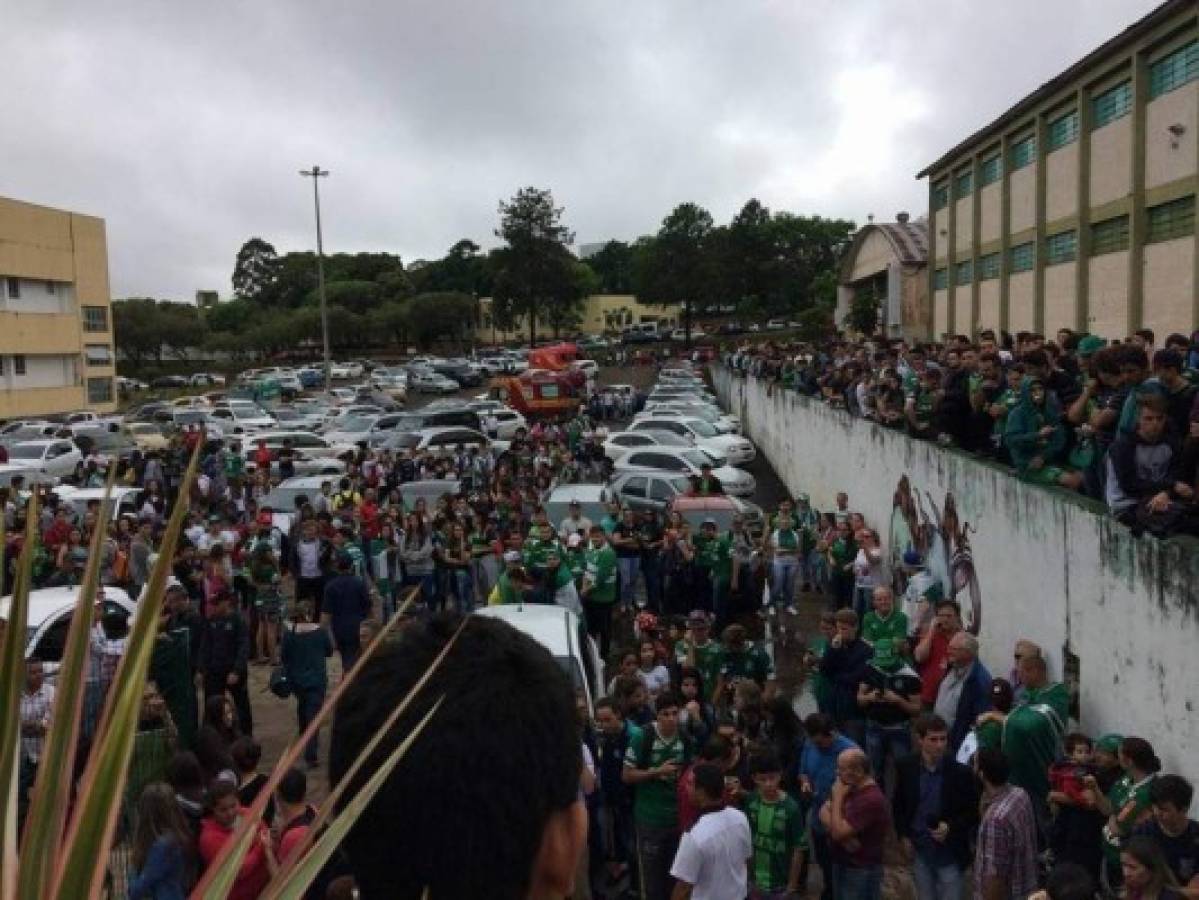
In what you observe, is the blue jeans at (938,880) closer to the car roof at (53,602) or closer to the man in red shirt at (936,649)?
the man in red shirt at (936,649)

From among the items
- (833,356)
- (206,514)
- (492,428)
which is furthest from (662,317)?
(206,514)

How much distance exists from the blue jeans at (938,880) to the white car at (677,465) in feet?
59.4

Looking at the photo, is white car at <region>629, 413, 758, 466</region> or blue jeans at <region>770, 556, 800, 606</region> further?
white car at <region>629, 413, 758, 466</region>

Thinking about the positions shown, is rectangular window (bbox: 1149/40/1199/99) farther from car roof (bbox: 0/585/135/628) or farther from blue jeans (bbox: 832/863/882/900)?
car roof (bbox: 0/585/135/628)

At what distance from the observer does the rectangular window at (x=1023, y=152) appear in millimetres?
28656

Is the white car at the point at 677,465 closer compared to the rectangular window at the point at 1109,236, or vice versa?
the rectangular window at the point at 1109,236

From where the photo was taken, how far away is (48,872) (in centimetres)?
145

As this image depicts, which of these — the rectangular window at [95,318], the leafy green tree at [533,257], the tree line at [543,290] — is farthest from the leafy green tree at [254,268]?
the rectangular window at [95,318]

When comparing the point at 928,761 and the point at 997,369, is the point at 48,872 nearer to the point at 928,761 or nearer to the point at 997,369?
the point at 928,761

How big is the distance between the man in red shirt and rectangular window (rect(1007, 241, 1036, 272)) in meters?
20.8

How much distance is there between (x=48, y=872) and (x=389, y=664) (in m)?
0.52

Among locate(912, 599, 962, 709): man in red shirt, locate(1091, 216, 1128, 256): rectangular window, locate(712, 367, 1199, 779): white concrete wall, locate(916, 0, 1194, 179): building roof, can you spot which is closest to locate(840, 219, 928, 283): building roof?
locate(916, 0, 1194, 179): building roof

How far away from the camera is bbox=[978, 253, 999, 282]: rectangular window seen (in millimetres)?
32375

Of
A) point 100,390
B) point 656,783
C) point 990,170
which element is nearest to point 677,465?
point 990,170
